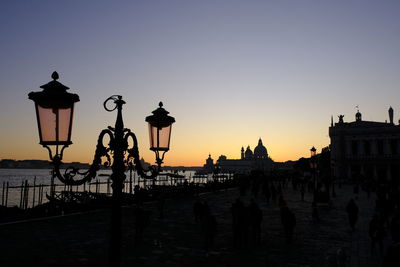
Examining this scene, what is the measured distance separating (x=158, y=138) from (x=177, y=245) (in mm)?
7043

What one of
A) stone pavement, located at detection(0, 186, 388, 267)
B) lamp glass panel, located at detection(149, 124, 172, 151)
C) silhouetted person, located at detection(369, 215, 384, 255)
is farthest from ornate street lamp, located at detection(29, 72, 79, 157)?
silhouetted person, located at detection(369, 215, 384, 255)

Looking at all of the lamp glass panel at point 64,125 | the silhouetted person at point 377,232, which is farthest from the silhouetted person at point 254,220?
the lamp glass panel at point 64,125

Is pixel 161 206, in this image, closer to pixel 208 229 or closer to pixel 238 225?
pixel 238 225

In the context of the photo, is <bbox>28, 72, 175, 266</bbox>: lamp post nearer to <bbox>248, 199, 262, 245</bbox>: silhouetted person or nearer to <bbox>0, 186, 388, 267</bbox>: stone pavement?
<bbox>0, 186, 388, 267</bbox>: stone pavement

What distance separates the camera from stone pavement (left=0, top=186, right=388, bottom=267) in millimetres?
10188

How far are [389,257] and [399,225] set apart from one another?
4677 mm

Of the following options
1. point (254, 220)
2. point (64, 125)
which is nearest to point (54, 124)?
point (64, 125)

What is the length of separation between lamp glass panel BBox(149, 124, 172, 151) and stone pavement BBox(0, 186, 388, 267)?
4.19 metres

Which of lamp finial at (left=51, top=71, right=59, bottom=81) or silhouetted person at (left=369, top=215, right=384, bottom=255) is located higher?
lamp finial at (left=51, top=71, right=59, bottom=81)

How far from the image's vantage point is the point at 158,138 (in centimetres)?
648

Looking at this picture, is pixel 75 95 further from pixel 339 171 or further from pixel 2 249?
pixel 339 171

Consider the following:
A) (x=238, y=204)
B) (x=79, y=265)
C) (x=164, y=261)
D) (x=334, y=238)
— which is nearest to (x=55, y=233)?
(x=79, y=265)

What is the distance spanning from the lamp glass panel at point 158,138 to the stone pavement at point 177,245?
13.8ft

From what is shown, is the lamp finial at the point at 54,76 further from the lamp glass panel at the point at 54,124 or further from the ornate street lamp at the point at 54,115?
the lamp glass panel at the point at 54,124
